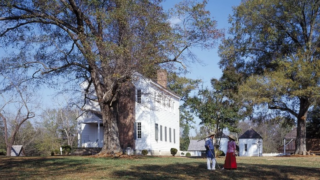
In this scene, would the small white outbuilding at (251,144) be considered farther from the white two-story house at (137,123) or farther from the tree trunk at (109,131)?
the tree trunk at (109,131)

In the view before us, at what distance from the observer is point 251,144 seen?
2322 inches

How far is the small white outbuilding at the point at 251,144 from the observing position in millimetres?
58688

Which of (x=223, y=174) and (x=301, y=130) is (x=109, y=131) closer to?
(x=223, y=174)

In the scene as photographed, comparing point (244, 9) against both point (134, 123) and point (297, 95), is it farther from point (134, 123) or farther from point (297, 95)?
point (134, 123)

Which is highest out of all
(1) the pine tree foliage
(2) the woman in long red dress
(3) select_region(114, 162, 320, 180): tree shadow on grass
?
(1) the pine tree foliage

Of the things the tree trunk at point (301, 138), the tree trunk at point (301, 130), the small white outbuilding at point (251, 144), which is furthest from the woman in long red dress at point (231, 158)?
the small white outbuilding at point (251, 144)

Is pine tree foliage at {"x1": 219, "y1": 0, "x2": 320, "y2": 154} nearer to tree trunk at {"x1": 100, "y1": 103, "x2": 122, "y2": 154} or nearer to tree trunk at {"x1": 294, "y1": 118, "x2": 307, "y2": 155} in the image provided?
tree trunk at {"x1": 294, "y1": 118, "x2": 307, "y2": 155}

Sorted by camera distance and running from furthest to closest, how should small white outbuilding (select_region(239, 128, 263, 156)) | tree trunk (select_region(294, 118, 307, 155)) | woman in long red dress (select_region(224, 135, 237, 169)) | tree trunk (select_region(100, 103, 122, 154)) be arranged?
small white outbuilding (select_region(239, 128, 263, 156))
tree trunk (select_region(294, 118, 307, 155))
tree trunk (select_region(100, 103, 122, 154))
woman in long red dress (select_region(224, 135, 237, 169))

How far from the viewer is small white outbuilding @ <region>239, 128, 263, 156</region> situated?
58.7 metres

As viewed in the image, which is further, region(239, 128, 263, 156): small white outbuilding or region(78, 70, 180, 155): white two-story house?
region(239, 128, 263, 156): small white outbuilding

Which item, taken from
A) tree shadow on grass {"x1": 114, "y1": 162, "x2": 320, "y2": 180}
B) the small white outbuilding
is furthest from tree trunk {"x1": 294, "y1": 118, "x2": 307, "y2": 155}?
the small white outbuilding

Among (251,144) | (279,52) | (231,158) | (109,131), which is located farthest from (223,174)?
(251,144)

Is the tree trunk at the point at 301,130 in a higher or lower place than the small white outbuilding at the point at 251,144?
higher

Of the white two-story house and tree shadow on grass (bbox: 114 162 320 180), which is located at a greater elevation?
the white two-story house
